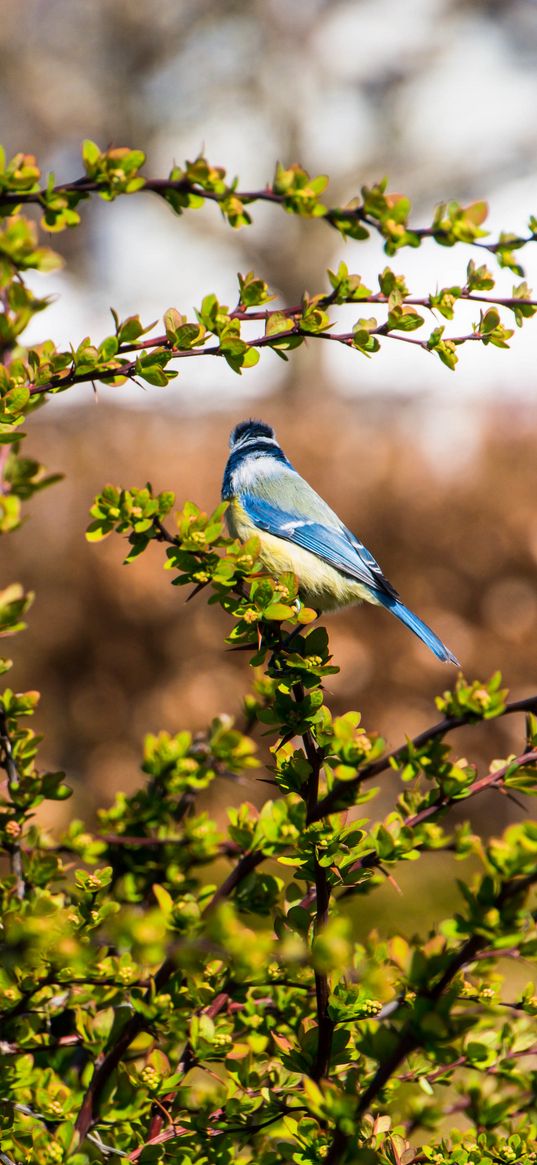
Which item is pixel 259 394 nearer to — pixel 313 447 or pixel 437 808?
pixel 313 447

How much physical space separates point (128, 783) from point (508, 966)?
3.17m

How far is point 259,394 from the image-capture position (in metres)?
8.10

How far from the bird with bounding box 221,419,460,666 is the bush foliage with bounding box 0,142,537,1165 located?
3.67 feet

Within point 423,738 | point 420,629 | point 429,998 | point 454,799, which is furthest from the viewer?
point 420,629

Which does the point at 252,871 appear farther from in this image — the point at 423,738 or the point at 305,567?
the point at 305,567

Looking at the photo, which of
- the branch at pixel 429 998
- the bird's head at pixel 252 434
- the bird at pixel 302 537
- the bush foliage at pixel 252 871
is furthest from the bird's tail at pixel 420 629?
the branch at pixel 429 998

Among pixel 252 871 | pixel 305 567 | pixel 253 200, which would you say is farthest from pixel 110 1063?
pixel 305 567

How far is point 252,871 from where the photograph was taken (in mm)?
1493

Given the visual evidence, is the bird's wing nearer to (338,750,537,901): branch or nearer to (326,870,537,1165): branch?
(338,750,537,901): branch

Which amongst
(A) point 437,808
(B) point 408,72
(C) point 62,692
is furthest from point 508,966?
(B) point 408,72

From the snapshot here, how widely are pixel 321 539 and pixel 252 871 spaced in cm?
135

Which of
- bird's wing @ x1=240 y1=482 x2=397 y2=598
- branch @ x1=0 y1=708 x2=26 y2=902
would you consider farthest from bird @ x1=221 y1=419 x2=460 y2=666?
branch @ x1=0 y1=708 x2=26 y2=902

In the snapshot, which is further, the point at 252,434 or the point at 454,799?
the point at 252,434

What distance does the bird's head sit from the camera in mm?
2832
